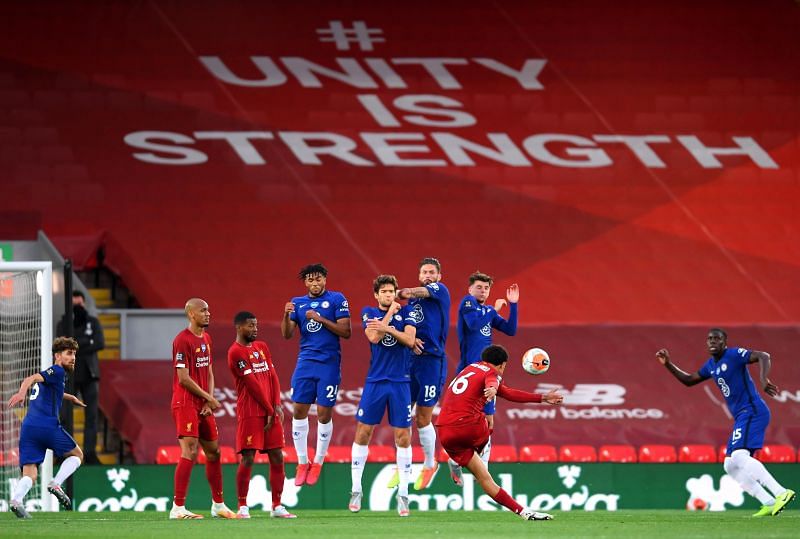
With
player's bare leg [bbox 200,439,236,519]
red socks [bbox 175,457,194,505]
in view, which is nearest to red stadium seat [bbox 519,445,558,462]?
player's bare leg [bbox 200,439,236,519]

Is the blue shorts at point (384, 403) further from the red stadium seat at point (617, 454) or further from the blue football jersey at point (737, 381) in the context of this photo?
the red stadium seat at point (617, 454)

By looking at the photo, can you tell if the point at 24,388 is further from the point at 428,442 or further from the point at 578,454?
the point at 578,454

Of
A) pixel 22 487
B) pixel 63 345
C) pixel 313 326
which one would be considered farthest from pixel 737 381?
pixel 22 487

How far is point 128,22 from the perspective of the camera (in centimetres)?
2078

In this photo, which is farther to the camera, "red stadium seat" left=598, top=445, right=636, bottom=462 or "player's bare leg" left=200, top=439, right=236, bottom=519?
A: "red stadium seat" left=598, top=445, right=636, bottom=462

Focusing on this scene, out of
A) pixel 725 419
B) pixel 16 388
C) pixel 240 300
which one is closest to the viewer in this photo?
pixel 16 388

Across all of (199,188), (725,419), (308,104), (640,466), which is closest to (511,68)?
(308,104)

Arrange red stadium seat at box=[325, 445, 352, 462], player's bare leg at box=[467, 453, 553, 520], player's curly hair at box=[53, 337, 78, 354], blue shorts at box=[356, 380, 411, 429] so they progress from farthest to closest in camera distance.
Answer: red stadium seat at box=[325, 445, 352, 462] < player's curly hair at box=[53, 337, 78, 354] < blue shorts at box=[356, 380, 411, 429] < player's bare leg at box=[467, 453, 553, 520]

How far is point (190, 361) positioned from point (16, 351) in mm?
5083

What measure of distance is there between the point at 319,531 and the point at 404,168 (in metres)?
11.3

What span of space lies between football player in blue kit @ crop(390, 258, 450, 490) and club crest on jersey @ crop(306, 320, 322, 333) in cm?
80

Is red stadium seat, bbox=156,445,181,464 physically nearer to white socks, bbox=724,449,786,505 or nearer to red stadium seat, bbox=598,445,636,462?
red stadium seat, bbox=598,445,636,462

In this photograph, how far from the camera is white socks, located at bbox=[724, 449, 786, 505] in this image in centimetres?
1191

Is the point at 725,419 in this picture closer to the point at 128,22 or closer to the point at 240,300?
the point at 240,300
